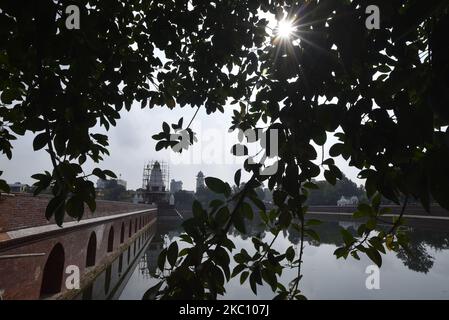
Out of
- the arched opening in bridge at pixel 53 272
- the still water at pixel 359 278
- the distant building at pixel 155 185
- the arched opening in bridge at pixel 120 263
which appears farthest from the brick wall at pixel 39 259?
the distant building at pixel 155 185

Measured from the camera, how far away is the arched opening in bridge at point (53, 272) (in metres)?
8.57

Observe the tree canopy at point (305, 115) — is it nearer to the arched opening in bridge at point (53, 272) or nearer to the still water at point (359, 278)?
the still water at point (359, 278)

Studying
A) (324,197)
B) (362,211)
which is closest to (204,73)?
(362,211)

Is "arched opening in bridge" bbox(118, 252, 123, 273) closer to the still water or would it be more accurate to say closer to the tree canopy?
the still water

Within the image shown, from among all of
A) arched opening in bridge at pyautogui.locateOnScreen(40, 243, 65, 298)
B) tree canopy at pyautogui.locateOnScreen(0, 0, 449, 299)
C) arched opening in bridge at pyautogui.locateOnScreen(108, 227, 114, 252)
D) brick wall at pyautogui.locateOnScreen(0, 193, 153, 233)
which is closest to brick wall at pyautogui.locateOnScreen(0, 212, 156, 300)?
arched opening in bridge at pyautogui.locateOnScreen(40, 243, 65, 298)

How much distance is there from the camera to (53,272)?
890 centimetres

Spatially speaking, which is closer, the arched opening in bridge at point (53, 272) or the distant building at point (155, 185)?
the arched opening in bridge at point (53, 272)

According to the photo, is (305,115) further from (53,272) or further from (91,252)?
(91,252)

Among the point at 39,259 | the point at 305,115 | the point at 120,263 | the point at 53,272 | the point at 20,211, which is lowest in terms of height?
the point at 120,263

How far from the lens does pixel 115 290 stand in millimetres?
12953

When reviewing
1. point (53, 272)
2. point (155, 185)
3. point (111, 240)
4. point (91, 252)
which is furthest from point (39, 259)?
point (155, 185)

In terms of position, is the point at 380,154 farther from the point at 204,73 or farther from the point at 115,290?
the point at 115,290

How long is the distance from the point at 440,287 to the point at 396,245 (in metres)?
14.4

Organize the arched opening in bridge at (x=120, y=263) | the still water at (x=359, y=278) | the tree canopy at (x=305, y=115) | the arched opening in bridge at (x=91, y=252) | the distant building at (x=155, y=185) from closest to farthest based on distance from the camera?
the tree canopy at (x=305, y=115)
the still water at (x=359, y=278)
the arched opening in bridge at (x=91, y=252)
the arched opening in bridge at (x=120, y=263)
the distant building at (x=155, y=185)
